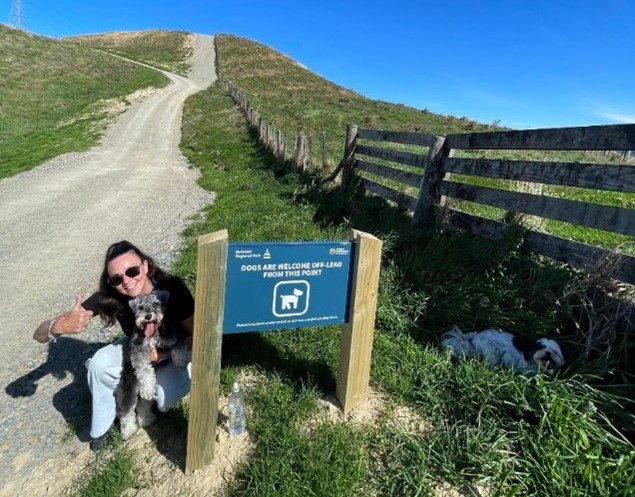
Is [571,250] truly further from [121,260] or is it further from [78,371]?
[78,371]

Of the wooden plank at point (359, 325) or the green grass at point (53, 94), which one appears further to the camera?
the green grass at point (53, 94)

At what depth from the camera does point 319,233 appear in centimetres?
592

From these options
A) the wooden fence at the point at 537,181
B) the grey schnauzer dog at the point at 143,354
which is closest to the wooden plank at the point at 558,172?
the wooden fence at the point at 537,181

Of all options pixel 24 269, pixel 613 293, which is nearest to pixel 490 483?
pixel 613 293

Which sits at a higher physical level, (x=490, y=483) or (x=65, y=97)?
(x=65, y=97)

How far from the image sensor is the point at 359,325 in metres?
2.89

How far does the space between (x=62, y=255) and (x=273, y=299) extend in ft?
18.0

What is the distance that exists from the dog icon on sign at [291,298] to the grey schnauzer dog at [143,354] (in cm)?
83

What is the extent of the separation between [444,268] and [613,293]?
4.66 feet

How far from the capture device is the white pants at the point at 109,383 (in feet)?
9.75

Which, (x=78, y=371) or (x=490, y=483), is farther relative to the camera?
(x=78, y=371)

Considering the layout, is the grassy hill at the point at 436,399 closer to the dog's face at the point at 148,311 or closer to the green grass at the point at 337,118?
the dog's face at the point at 148,311

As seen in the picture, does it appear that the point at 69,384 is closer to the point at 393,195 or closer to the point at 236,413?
the point at 236,413

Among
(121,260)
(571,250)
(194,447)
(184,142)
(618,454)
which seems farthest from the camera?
(184,142)
